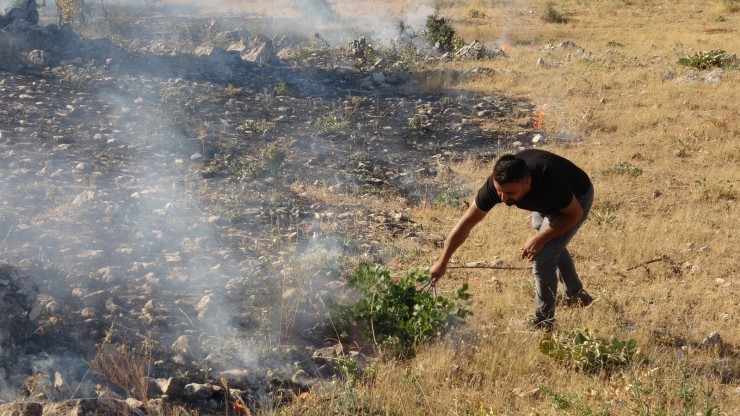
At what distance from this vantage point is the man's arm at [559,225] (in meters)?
3.49

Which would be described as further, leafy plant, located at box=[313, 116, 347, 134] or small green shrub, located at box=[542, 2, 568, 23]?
small green shrub, located at box=[542, 2, 568, 23]

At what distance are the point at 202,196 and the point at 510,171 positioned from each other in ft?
10.9

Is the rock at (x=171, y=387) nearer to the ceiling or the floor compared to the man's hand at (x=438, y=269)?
nearer to the floor

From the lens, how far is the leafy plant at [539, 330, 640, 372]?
3.40 metres

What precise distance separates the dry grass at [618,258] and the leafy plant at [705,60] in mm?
247

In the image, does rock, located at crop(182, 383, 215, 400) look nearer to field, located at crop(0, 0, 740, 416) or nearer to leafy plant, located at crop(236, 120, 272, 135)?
field, located at crop(0, 0, 740, 416)

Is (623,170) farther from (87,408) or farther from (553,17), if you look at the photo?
(553,17)

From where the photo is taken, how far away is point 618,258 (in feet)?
16.4

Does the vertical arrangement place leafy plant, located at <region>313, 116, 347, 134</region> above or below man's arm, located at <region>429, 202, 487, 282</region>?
below

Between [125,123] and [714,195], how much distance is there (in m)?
6.42

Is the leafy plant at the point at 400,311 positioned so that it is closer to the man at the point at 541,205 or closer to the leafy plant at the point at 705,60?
the man at the point at 541,205

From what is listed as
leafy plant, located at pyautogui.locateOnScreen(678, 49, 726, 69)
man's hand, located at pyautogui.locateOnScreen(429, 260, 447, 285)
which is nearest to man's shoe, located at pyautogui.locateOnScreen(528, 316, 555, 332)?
man's hand, located at pyautogui.locateOnScreen(429, 260, 447, 285)

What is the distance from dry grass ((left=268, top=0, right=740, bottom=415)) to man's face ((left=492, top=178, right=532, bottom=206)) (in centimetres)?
86

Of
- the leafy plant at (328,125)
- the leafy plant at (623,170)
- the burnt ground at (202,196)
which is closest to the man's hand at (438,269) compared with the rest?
the burnt ground at (202,196)
